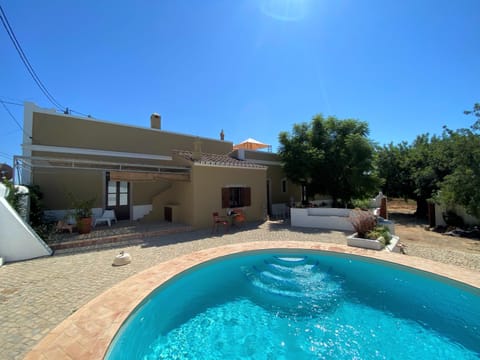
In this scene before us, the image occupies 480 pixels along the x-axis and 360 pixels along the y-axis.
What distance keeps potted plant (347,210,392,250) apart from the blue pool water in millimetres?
1369

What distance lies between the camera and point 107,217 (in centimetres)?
1194

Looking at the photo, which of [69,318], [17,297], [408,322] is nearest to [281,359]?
[408,322]

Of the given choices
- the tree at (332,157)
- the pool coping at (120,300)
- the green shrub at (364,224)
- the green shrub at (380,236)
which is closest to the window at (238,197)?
the tree at (332,157)

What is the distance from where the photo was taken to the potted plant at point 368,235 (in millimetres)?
8102

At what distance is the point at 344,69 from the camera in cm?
1102

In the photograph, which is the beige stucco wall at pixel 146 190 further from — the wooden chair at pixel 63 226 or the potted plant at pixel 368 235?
the potted plant at pixel 368 235

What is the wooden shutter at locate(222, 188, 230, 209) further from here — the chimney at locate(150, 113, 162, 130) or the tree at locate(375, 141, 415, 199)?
the tree at locate(375, 141, 415, 199)

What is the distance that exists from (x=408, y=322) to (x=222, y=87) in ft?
46.3

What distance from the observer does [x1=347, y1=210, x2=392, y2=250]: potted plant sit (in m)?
8.10

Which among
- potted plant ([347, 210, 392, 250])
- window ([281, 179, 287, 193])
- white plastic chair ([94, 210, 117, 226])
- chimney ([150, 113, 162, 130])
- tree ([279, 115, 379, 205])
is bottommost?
potted plant ([347, 210, 392, 250])

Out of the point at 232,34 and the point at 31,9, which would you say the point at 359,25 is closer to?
the point at 232,34

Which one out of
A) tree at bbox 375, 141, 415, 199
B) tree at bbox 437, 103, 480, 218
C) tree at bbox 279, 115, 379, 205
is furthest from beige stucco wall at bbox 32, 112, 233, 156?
tree at bbox 375, 141, 415, 199

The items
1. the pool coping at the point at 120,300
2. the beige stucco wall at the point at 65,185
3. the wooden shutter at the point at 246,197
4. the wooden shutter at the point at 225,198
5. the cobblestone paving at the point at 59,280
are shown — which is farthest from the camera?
the wooden shutter at the point at 246,197

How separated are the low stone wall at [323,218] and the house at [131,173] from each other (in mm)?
3000
